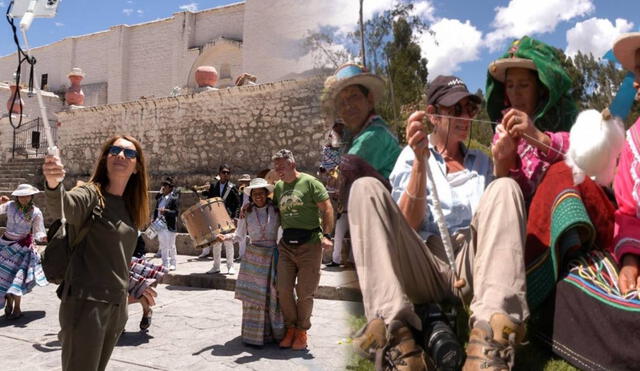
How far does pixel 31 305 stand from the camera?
6.12 meters

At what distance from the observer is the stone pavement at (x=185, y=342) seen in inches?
156

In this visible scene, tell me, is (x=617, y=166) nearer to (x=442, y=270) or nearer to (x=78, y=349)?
(x=442, y=270)

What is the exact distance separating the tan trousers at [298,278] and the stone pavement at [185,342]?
271 millimetres

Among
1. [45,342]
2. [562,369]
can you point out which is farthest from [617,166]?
[45,342]

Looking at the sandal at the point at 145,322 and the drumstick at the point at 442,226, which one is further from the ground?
the drumstick at the point at 442,226

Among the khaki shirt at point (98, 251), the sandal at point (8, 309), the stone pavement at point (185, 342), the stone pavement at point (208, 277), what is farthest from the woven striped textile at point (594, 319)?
the sandal at point (8, 309)

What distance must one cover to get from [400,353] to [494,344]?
0.26 metres

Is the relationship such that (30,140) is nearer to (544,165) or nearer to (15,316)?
(15,316)

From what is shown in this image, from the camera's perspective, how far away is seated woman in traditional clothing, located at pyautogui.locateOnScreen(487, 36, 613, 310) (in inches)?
71.1

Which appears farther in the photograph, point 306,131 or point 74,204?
point 306,131

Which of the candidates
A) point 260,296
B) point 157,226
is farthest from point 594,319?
point 157,226

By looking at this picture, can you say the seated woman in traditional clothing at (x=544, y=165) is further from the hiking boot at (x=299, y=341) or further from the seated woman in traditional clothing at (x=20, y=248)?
the seated woman in traditional clothing at (x=20, y=248)

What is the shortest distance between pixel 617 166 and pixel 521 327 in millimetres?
742

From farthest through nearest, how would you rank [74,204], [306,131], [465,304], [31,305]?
[306,131], [31,305], [74,204], [465,304]
